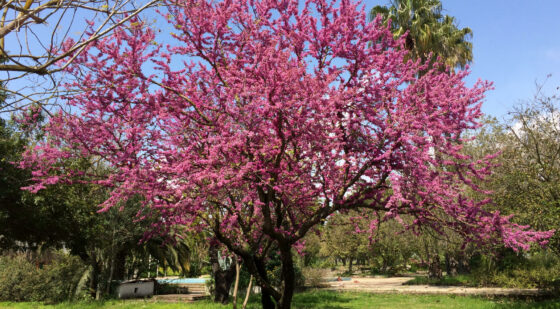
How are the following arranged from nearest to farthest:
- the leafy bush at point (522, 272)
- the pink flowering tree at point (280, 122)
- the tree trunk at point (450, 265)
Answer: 1. the pink flowering tree at point (280, 122)
2. the leafy bush at point (522, 272)
3. the tree trunk at point (450, 265)

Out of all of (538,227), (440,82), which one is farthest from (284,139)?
(538,227)

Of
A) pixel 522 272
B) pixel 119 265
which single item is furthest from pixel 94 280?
pixel 522 272

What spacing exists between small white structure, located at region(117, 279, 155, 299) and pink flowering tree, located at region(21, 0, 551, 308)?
1604 centimetres

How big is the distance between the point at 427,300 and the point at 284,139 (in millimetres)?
15111

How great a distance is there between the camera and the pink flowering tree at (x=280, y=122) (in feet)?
21.5

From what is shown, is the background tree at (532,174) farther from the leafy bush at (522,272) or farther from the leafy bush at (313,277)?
the leafy bush at (313,277)

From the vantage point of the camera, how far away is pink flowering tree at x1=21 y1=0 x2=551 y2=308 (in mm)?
6551

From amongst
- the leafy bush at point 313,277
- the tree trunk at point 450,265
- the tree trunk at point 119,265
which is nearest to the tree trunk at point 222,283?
the tree trunk at point 119,265

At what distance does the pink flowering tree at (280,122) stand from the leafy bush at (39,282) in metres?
15.1

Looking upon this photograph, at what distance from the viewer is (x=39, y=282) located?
20.3 m

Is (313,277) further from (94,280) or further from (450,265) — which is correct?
(450,265)

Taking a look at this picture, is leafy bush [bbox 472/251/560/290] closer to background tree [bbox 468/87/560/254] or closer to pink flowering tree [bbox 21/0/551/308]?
background tree [bbox 468/87/560/254]

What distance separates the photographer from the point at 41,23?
206 inches

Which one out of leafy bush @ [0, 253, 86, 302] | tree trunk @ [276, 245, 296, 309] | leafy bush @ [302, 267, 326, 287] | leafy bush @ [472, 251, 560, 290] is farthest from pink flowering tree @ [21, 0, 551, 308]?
leafy bush @ [302, 267, 326, 287]
